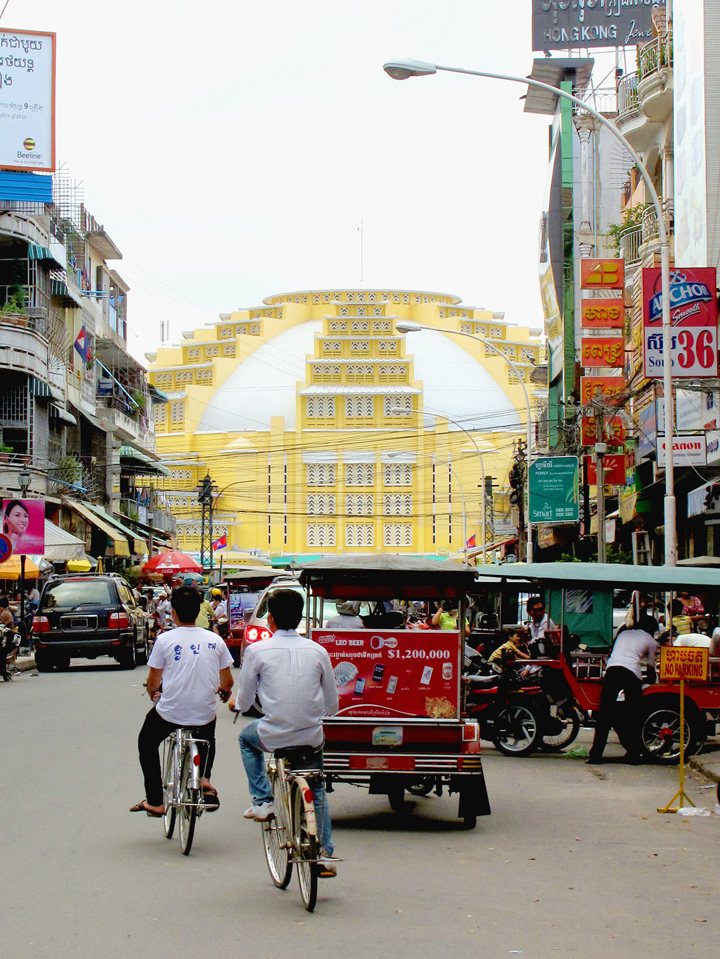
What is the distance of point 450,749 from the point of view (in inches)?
385

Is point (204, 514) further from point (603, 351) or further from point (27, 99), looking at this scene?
point (603, 351)

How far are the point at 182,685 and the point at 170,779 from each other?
0.60m

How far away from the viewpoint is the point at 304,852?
6723 mm

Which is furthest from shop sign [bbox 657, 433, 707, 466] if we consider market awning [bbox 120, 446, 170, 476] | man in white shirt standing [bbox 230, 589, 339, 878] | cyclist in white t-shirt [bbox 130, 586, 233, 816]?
market awning [bbox 120, 446, 170, 476]

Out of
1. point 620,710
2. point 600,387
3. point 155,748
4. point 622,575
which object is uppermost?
point 600,387

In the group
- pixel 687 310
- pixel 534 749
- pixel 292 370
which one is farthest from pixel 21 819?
pixel 292 370

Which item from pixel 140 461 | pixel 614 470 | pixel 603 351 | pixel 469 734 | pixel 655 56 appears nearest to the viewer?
pixel 469 734

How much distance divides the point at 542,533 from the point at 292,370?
62386mm

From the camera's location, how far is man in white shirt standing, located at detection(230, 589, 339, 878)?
7.36 metres

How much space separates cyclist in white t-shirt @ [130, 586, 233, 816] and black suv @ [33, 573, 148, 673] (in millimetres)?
19051

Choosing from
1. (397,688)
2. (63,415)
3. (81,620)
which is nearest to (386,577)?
(397,688)

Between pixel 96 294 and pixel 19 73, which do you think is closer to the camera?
pixel 19 73

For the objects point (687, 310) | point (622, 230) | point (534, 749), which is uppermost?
point (622, 230)

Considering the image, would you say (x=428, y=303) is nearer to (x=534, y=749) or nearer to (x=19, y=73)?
(x=19, y=73)
